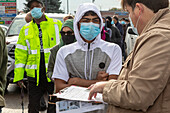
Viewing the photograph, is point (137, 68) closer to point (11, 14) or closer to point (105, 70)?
point (105, 70)

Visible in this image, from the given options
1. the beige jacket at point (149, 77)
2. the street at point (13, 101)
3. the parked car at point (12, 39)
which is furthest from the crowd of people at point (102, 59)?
the parked car at point (12, 39)

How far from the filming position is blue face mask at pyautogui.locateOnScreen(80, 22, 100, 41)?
308 cm

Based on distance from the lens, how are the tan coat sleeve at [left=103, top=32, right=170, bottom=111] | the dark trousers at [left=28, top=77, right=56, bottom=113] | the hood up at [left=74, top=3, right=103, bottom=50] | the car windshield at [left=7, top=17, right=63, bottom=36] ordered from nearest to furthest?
the tan coat sleeve at [left=103, top=32, right=170, bottom=111], the hood up at [left=74, top=3, right=103, bottom=50], the dark trousers at [left=28, top=77, right=56, bottom=113], the car windshield at [left=7, top=17, right=63, bottom=36]

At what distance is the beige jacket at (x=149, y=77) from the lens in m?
1.74

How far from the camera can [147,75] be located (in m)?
1.76

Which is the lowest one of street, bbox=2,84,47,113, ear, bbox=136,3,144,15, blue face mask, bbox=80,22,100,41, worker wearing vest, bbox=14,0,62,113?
street, bbox=2,84,47,113

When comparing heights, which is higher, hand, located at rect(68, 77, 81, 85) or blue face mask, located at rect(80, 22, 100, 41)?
blue face mask, located at rect(80, 22, 100, 41)

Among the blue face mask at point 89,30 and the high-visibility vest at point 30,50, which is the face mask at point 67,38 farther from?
the blue face mask at point 89,30

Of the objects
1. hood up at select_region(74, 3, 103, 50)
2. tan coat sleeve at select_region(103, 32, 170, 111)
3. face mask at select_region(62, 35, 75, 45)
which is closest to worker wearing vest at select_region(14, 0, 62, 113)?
face mask at select_region(62, 35, 75, 45)

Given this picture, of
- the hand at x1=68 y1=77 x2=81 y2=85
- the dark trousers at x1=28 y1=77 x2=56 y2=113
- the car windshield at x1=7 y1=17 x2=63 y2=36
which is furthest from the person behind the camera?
the car windshield at x1=7 y1=17 x2=63 y2=36

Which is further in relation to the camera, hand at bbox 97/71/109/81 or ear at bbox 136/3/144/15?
hand at bbox 97/71/109/81

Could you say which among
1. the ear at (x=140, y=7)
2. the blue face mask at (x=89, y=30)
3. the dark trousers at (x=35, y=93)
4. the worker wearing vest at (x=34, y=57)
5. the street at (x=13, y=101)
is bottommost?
the street at (x=13, y=101)

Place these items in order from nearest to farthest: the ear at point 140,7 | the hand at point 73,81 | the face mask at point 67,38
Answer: the ear at point 140,7
the hand at point 73,81
the face mask at point 67,38

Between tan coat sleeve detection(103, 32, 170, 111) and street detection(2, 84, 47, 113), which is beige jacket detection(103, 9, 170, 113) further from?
street detection(2, 84, 47, 113)
